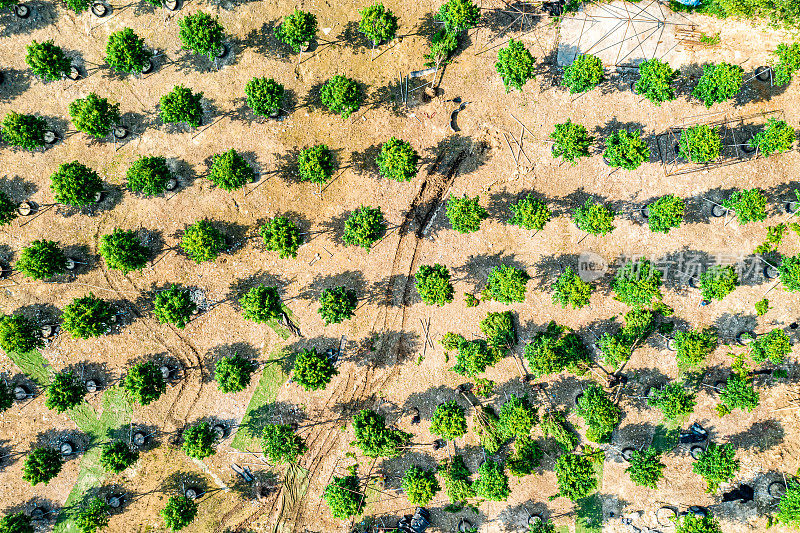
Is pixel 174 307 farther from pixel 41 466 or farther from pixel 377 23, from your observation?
pixel 377 23

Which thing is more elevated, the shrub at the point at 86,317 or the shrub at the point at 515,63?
the shrub at the point at 515,63

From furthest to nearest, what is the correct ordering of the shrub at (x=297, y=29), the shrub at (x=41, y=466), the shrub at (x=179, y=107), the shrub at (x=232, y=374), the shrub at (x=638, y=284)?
the shrub at (x=638, y=284) < the shrub at (x=232, y=374) < the shrub at (x=41, y=466) < the shrub at (x=179, y=107) < the shrub at (x=297, y=29)

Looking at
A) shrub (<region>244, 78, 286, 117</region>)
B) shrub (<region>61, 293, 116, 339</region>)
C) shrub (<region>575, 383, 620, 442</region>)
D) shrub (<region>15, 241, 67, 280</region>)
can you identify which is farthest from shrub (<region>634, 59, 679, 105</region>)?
shrub (<region>15, 241, 67, 280</region>)

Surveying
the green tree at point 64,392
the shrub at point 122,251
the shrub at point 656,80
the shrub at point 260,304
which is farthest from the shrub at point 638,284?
the green tree at point 64,392

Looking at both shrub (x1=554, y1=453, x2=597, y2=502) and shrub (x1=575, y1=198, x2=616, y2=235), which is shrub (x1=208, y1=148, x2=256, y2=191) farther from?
shrub (x1=554, y1=453, x2=597, y2=502)

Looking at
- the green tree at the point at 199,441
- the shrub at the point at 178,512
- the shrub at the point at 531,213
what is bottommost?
the shrub at the point at 178,512

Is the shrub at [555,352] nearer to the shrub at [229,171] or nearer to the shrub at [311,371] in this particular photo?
the shrub at [311,371]
